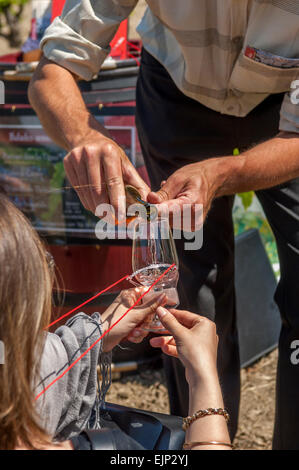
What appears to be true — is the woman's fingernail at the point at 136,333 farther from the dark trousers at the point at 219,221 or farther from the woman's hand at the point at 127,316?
the dark trousers at the point at 219,221

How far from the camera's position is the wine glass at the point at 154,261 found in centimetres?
121

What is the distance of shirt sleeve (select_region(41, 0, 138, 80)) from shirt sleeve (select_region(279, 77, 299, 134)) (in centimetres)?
49

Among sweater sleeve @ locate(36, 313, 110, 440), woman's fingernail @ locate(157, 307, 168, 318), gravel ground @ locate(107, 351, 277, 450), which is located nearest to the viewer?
sweater sleeve @ locate(36, 313, 110, 440)

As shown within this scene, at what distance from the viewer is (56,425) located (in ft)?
3.28

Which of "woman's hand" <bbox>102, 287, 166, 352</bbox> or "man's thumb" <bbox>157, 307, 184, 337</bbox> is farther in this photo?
"woman's hand" <bbox>102, 287, 166, 352</bbox>

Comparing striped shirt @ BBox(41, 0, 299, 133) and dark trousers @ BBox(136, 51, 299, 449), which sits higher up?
striped shirt @ BBox(41, 0, 299, 133)

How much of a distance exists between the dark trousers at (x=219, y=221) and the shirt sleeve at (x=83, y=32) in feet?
0.67

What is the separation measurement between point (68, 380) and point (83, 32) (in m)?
0.93

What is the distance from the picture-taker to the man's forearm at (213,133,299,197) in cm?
135

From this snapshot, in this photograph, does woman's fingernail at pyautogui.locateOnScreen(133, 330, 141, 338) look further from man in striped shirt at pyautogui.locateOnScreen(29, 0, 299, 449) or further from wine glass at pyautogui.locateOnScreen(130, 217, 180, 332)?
man in striped shirt at pyautogui.locateOnScreen(29, 0, 299, 449)

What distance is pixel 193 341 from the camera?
3.47 feet

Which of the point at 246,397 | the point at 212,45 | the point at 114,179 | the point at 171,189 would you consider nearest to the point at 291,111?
the point at 212,45

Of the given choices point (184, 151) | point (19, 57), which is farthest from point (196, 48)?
Result: point (19, 57)

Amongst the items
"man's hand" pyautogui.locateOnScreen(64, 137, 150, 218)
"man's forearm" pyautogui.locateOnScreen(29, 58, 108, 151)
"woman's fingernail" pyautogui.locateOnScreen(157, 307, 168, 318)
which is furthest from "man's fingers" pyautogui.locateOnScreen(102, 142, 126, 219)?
"woman's fingernail" pyautogui.locateOnScreen(157, 307, 168, 318)
